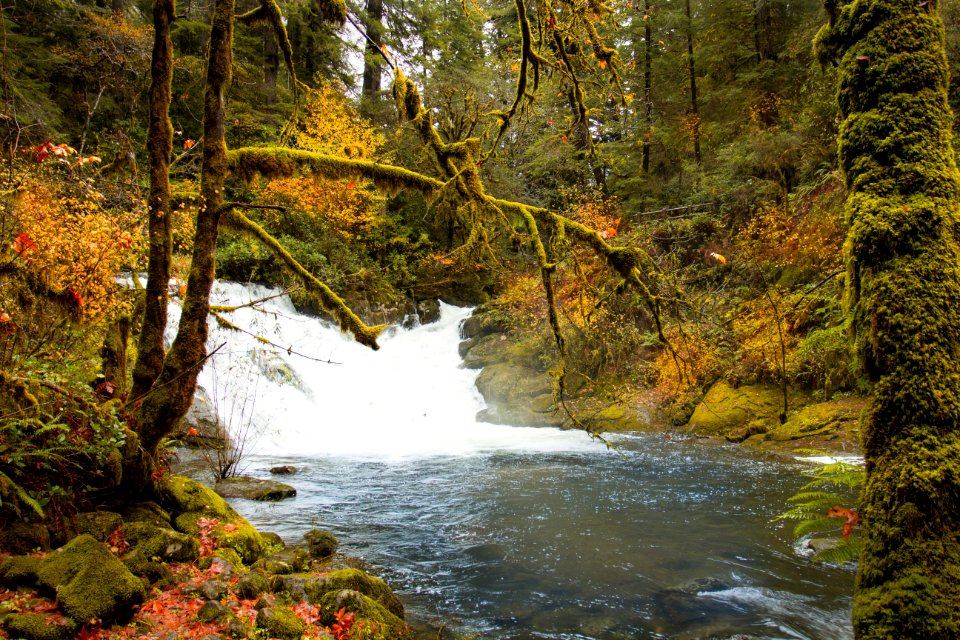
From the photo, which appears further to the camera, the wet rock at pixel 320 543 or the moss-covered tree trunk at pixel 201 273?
the wet rock at pixel 320 543

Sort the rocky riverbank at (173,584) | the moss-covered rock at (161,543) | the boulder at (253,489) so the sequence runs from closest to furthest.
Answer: the rocky riverbank at (173,584), the moss-covered rock at (161,543), the boulder at (253,489)

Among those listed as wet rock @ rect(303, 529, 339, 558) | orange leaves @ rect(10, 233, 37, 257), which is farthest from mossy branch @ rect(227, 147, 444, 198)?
wet rock @ rect(303, 529, 339, 558)

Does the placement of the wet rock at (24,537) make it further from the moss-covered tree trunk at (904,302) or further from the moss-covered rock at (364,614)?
the moss-covered tree trunk at (904,302)

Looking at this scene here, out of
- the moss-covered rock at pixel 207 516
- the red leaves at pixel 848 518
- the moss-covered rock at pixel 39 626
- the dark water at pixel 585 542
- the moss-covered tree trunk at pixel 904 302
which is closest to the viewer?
the moss-covered tree trunk at pixel 904 302

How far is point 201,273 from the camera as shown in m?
4.42

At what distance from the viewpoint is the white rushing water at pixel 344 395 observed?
12281 mm

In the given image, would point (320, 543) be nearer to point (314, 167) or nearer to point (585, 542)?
point (585, 542)

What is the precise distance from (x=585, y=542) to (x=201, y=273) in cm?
559

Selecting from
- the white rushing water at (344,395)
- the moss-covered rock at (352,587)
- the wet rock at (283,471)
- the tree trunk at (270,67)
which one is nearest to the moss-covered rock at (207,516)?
the moss-covered rock at (352,587)

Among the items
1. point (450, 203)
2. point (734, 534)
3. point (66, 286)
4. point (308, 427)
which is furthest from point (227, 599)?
point (308, 427)

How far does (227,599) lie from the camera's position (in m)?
3.63

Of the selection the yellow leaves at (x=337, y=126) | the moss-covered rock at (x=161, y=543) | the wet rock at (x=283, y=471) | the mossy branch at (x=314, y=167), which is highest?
the yellow leaves at (x=337, y=126)

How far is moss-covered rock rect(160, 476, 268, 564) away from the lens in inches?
195

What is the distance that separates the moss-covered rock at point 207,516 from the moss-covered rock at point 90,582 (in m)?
1.57
